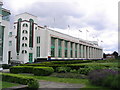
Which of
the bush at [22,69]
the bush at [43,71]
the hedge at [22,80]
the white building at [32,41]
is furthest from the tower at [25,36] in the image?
the hedge at [22,80]

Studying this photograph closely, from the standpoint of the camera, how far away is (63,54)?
5422 cm

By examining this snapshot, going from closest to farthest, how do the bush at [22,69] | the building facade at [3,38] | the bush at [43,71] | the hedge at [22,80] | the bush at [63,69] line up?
the hedge at [22,80] → the bush at [43,71] → the bush at [63,69] → the bush at [22,69] → the building facade at [3,38]

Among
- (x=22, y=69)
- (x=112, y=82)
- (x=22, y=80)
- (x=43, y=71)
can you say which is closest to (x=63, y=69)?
(x=43, y=71)

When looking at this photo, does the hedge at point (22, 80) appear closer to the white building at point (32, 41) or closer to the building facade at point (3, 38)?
the building facade at point (3, 38)

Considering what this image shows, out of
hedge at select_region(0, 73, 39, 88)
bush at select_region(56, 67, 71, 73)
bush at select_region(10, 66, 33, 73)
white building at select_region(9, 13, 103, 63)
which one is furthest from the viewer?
white building at select_region(9, 13, 103, 63)

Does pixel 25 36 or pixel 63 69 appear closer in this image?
pixel 63 69

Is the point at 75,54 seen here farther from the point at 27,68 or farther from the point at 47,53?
the point at 27,68

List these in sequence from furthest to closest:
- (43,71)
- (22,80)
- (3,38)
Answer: (3,38) < (43,71) < (22,80)

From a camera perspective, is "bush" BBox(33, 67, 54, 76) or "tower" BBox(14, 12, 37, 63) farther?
"tower" BBox(14, 12, 37, 63)

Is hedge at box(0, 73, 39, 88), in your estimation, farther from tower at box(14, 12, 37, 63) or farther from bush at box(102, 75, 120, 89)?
tower at box(14, 12, 37, 63)

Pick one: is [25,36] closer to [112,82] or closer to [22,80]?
[22,80]

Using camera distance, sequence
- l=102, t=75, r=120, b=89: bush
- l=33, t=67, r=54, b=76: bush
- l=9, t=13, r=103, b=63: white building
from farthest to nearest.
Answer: l=9, t=13, r=103, b=63: white building → l=33, t=67, r=54, b=76: bush → l=102, t=75, r=120, b=89: bush

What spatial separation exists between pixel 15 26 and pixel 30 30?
5.66 meters

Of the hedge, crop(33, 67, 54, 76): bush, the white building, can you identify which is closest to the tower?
the white building
